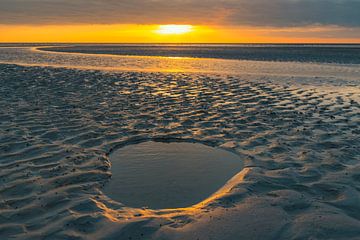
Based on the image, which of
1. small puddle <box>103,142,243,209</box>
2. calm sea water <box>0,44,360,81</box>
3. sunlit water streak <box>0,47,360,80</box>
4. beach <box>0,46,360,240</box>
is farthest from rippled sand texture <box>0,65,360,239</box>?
calm sea water <box>0,44,360,81</box>

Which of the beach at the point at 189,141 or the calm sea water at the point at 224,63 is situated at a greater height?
the calm sea water at the point at 224,63

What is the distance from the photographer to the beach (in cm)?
614

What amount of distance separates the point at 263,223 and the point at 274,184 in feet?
6.28

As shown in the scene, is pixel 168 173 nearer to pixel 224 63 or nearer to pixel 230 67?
pixel 230 67

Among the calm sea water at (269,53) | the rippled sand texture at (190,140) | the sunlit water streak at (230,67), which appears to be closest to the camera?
the rippled sand texture at (190,140)

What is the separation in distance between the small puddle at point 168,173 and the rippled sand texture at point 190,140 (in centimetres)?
34

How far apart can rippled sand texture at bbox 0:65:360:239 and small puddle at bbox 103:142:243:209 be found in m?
0.34

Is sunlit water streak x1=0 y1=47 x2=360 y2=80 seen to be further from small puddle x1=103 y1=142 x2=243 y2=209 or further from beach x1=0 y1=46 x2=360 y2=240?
small puddle x1=103 y1=142 x2=243 y2=209

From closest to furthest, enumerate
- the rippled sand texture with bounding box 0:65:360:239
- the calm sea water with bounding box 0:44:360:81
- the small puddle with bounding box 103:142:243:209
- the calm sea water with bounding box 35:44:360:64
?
the rippled sand texture with bounding box 0:65:360:239 → the small puddle with bounding box 103:142:243:209 → the calm sea water with bounding box 0:44:360:81 → the calm sea water with bounding box 35:44:360:64

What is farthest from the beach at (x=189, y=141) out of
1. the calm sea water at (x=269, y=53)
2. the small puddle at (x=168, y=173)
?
the calm sea water at (x=269, y=53)

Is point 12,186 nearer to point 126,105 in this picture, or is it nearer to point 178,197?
point 178,197

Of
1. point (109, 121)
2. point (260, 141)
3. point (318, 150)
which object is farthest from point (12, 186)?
point (318, 150)

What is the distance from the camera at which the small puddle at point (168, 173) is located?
732cm

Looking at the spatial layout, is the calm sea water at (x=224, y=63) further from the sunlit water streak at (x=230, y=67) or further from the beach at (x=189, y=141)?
the beach at (x=189, y=141)
